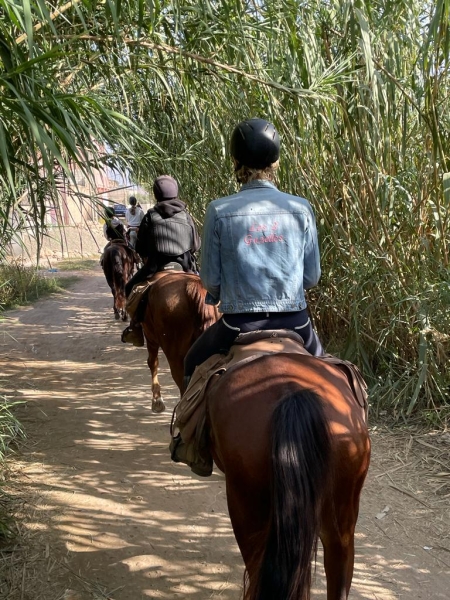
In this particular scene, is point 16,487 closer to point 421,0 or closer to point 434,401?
point 434,401

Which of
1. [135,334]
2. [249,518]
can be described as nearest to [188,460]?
[249,518]

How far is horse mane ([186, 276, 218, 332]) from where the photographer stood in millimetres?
4098

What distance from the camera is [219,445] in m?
2.09

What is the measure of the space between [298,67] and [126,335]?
2.88 metres

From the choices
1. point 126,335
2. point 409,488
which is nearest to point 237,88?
point 126,335

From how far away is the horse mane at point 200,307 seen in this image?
4098 mm

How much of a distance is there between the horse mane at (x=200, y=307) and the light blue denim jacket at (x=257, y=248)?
1524 millimetres

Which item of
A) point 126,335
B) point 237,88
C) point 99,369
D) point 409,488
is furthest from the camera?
point 99,369

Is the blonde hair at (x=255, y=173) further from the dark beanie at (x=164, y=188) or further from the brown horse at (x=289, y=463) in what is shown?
the dark beanie at (x=164, y=188)

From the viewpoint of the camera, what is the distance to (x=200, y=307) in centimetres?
412

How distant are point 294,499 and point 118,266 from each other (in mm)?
8353

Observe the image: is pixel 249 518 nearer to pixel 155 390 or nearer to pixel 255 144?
pixel 255 144

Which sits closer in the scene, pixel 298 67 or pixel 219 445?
pixel 219 445

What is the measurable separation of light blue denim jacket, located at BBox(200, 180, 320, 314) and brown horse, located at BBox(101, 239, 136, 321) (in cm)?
744
